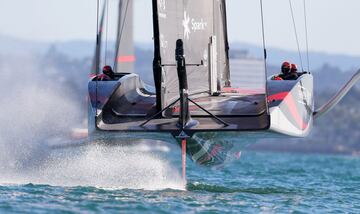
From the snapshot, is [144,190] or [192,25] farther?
[192,25]

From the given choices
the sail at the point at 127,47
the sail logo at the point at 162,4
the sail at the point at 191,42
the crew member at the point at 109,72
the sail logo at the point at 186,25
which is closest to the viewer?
the sail logo at the point at 162,4

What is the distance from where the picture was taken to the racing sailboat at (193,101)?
438 inches

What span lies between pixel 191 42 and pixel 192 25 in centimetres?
21

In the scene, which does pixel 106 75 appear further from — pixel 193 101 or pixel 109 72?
pixel 193 101

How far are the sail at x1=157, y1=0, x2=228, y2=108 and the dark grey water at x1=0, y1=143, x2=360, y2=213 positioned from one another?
1.10 metres

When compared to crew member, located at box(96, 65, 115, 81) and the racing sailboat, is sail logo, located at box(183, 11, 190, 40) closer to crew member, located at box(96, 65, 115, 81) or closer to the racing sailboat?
the racing sailboat

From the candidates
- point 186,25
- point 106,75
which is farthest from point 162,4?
point 106,75

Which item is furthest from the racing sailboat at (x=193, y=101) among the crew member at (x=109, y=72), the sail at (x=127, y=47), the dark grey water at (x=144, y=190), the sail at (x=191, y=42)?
the sail at (x=127, y=47)

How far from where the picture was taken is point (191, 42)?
1213 cm

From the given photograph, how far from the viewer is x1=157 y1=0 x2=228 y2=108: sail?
11508mm

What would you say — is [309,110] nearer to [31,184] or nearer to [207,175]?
[31,184]

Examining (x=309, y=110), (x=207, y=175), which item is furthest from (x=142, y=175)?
(x=207, y=175)

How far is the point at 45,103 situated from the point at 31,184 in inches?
437

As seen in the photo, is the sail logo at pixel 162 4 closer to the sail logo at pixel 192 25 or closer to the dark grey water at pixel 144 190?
the sail logo at pixel 192 25
